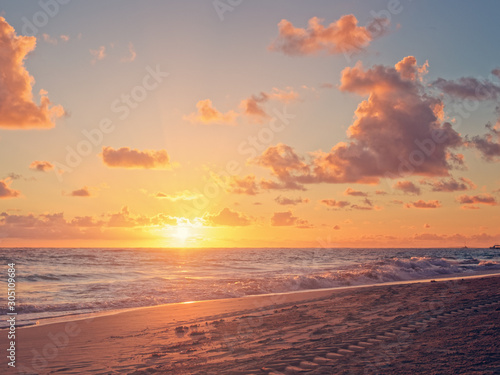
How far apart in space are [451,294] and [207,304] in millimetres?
11429

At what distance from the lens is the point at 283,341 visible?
10.0 m

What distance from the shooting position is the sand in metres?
7.79

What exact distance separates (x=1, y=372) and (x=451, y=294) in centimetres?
1751

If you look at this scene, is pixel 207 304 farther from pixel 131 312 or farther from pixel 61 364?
pixel 61 364

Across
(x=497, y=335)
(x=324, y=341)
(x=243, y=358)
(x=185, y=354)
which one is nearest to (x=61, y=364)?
(x=185, y=354)

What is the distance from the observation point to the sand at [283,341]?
7.79 metres

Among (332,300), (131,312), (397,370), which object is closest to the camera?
(397,370)

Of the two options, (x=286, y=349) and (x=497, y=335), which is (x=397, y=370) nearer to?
(x=286, y=349)

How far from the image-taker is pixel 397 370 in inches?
281

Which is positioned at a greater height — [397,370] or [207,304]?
[397,370]

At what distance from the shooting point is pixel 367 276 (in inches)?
1348

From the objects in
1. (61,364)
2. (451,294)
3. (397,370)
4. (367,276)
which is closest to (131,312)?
(61,364)

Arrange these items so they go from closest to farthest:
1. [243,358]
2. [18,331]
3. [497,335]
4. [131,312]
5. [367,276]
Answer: [243,358], [497,335], [18,331], [131,312], [367,276]

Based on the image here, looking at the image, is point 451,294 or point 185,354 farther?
point 451,294
